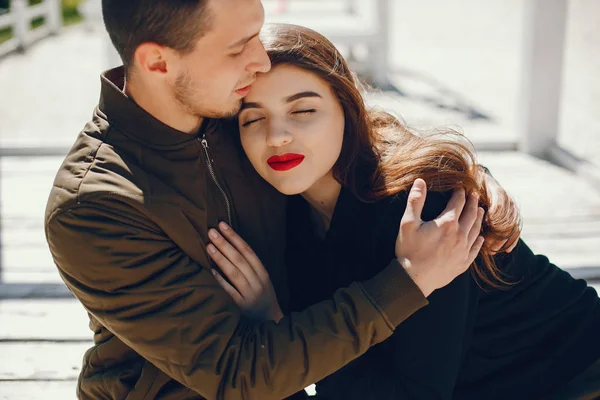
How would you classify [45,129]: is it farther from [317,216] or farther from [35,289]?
[317,216]

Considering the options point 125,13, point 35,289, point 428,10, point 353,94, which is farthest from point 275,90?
point 428,10

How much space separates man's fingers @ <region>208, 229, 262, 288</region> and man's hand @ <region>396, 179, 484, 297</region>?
14.5 inches

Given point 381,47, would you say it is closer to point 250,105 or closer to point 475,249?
point 250,105

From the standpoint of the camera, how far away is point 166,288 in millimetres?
1804

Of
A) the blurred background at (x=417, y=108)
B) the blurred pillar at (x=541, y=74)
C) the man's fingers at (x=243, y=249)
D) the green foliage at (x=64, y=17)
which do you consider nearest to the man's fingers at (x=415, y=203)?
the man's fingers at (x=243, y=249)

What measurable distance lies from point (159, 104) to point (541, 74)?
3823 millimetres

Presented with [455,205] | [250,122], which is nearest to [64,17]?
[250,122]

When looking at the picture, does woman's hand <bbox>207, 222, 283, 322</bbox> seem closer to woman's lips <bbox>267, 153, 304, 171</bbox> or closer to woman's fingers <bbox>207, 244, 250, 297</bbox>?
woman's fingers <bbox>207, 244, 250, 297</bbox>

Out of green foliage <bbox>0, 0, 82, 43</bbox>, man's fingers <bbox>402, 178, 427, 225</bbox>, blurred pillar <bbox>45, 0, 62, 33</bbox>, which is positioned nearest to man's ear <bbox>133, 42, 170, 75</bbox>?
man's fingers <bbox>402, 178, 427, 225</bbox>

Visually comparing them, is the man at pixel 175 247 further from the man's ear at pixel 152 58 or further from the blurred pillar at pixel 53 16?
the blurred pillar at pixel 53 16

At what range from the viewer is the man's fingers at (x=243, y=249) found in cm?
204

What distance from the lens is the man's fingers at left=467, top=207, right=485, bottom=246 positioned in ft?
6.51

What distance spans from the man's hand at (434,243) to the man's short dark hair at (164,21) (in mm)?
644

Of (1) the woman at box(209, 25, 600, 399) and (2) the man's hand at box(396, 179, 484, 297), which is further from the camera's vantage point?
(1) the woman at box(209, 25, 600, 399)
